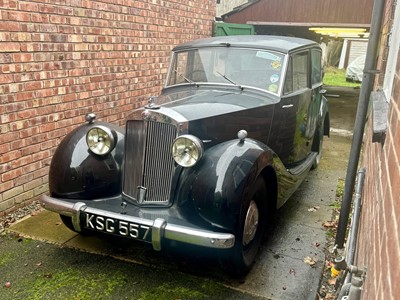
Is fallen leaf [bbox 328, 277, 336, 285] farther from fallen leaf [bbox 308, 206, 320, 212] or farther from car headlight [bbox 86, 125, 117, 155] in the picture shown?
car headlight [bbox 86, 125, 117, 155]

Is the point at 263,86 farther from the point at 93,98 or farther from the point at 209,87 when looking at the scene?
the point at 93,98

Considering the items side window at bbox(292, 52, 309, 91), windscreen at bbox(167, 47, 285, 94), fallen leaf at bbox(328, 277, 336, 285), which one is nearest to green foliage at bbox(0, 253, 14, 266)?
windscreen at bbox(167, 47, 285, 94)

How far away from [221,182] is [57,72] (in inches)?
105

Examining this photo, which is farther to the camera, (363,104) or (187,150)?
(363,104)

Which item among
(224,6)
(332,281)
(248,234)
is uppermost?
(224,6)

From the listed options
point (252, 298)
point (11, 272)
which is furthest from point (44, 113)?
point (252, 298)

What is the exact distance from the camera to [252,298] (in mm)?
2807

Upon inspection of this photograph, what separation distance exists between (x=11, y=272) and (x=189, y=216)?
60.0 inches

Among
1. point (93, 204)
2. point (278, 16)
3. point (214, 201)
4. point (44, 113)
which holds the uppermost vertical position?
point (278, 16)

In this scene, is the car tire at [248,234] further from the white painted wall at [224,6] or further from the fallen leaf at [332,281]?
the white painted wall at [224,6]

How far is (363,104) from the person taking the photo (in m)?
3.18

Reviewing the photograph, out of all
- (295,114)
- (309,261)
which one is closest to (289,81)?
(295,114)

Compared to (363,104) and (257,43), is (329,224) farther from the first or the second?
(257,43)

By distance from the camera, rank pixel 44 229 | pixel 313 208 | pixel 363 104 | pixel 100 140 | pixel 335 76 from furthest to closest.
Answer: pixel 335 76
pixel 313 208
pixel 44 229
pixel 100 140
pixel 363 104
